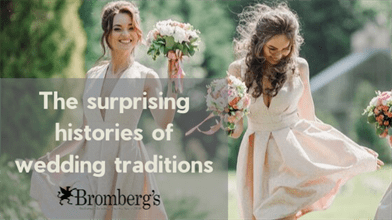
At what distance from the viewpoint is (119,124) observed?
4.96 meters

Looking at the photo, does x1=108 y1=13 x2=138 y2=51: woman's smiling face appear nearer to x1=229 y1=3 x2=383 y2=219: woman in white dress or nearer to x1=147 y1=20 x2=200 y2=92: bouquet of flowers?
x1=147 y1=20 x2=200 y2=92: bouquet of flowers

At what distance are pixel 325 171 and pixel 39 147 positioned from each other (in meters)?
3.66

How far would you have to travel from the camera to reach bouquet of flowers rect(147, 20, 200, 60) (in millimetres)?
4941

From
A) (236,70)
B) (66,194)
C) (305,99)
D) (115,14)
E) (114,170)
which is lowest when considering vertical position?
(66,194)

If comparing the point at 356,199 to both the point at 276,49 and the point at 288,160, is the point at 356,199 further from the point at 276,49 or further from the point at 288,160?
the point at 276,49

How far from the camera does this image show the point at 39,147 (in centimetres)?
757

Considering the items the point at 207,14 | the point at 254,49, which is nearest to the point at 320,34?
the point at 207,14

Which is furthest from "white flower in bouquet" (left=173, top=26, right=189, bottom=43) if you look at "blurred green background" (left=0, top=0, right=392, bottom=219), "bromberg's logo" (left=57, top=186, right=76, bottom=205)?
"bromberg's logo" (left=57, top=186, right=76, bottom=205)

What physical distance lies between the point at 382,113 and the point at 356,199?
726 centimetres

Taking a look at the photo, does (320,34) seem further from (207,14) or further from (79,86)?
(79,86)

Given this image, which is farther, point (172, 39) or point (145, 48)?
point (145, 48)

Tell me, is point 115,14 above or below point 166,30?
above

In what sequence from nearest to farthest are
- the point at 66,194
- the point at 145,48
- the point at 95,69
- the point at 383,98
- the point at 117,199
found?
1. the point at 117,199
2. the point at 66,194
3. the point at 95,69
4. the point at 383,98
5. the point at 145,48

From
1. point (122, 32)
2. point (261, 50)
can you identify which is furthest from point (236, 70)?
point (122, 32)
